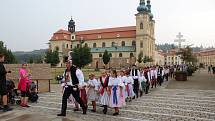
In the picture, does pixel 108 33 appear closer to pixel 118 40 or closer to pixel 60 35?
pixel 118 40

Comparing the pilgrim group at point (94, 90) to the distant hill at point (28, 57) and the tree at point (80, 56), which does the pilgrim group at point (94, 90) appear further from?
the distant hill at point (28, 57)

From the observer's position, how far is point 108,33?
367ft

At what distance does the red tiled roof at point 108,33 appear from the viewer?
106 metres

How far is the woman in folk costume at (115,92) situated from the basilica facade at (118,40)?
271 feet

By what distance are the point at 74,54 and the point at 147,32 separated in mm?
41983

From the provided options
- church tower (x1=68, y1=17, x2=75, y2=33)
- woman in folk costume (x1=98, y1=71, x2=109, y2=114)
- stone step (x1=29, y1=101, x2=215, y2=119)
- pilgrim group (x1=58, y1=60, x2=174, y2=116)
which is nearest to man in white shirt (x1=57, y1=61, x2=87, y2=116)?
pilgrim group (x1=58, y1=60, x2=174, y2=116)

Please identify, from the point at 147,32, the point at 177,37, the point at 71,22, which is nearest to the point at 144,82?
the point at 177,37

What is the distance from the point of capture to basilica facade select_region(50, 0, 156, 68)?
100438 mm

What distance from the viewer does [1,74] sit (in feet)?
35.2

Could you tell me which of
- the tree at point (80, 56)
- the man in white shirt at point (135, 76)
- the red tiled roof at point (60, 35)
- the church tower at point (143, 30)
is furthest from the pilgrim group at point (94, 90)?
the red tiled roof at point (60, 35)

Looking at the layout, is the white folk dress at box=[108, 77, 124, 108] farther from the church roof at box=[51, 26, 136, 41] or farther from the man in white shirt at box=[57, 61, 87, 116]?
the church roof at box=[51, 26, 136, 41]

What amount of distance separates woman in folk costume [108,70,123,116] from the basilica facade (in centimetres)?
8264

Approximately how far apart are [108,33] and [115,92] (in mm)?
101665

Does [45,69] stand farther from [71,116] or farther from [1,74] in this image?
[71,116]
